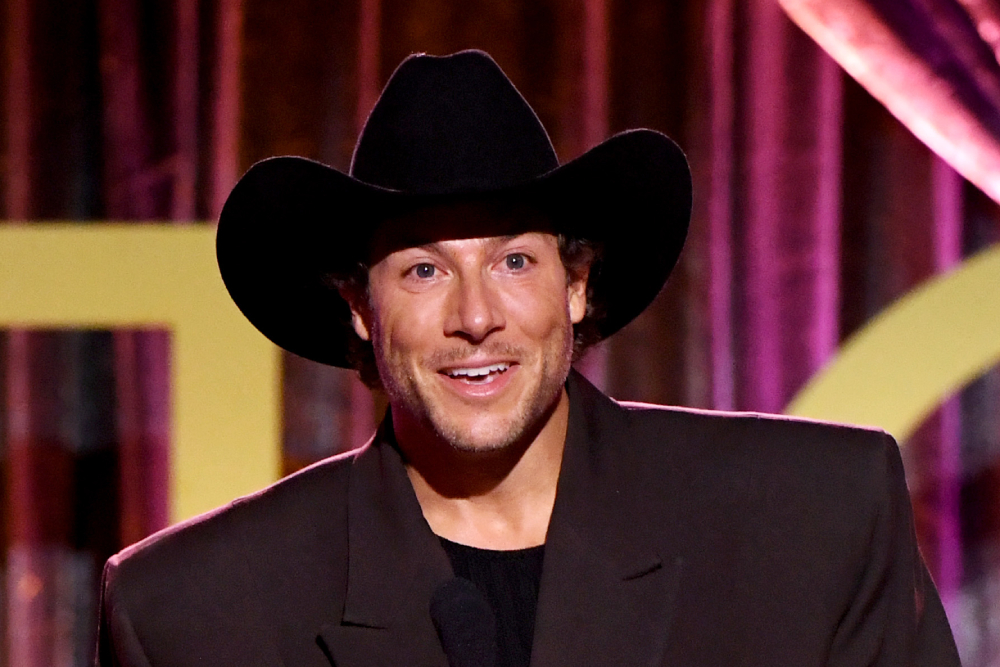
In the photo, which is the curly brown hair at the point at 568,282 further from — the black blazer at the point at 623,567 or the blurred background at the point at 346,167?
the blurred background at the point at 346,167

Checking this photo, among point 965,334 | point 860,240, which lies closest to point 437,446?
point 965,334

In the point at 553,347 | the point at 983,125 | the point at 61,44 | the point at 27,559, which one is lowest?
the point at 27,559

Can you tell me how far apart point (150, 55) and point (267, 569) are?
1.91 metres

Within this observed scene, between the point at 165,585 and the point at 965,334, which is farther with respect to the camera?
the point at 965,334

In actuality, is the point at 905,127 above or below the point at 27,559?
above

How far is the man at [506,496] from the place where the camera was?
191 cm

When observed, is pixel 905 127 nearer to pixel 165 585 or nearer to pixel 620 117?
pixel 620 117

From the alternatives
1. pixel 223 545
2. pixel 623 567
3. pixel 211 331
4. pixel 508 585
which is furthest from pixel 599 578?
pixel 211 331

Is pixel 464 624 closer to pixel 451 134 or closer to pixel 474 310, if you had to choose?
pixel 474 310

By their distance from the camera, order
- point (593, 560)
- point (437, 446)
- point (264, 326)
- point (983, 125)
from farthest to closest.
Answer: point (983, 125)
point (264, 326)
point (437, 446)
point (593, 560)

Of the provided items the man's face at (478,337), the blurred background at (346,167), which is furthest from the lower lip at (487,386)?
the blurred background at (346,167)

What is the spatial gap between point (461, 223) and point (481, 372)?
242 mm

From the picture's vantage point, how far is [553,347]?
200 cm

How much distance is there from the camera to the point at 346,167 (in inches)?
136
